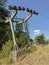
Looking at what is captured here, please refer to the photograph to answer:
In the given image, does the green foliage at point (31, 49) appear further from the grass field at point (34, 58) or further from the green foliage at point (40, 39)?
the green foliage at point (40, 39)

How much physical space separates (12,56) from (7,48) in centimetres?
176

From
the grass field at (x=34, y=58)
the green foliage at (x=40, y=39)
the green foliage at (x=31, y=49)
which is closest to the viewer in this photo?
the grass field at (x=34, y=58)

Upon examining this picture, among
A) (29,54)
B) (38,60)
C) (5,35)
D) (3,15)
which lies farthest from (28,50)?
(3,15)

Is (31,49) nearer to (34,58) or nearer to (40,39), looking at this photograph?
(34,58)

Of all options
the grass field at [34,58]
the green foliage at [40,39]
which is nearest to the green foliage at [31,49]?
the grass field at [34,58]

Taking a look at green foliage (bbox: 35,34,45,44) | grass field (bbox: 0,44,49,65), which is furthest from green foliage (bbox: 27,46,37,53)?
green foliage (bbox: 35,34,45,44)

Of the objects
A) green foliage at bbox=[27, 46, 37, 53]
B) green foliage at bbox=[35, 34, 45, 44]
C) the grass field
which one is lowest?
the grass field

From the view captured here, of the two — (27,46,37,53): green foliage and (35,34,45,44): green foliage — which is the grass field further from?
(35,34,45,44): green foliage

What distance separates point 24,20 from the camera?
21.2m

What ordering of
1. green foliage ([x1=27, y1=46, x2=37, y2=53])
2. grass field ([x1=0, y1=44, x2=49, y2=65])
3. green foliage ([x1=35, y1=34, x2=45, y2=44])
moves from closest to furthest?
grass field ([x1=0, y1=44, x2=49, y2=65])
green foliage ([x1=27, y1=46, x2=37, y2=53])
green foliage ([x1=35, y1=34, x2=45, y2=44])

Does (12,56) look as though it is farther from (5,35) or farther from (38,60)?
(5,35)

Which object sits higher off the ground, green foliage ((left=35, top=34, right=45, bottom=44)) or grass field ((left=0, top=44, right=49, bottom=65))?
green foliage ((left=35, top=34, right=45, bottom=44))

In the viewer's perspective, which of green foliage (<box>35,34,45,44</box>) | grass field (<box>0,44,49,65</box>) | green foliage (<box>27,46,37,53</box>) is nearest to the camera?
grass field (<box>0,44,49,65</box>)

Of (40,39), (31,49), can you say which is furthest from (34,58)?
(40,39)
